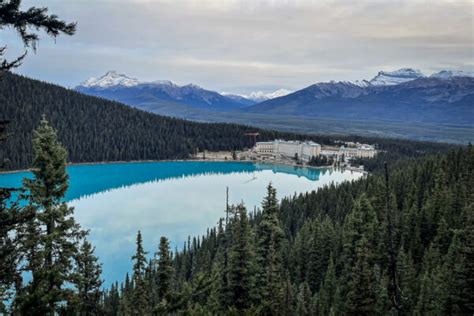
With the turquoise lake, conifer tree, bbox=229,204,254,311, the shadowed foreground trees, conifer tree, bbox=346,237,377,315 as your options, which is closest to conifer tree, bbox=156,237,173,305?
the shadowed foreground trees

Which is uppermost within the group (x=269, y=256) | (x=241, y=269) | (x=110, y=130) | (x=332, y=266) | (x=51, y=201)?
(x=110, y=130)

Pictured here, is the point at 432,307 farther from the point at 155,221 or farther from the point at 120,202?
the point at 120,202

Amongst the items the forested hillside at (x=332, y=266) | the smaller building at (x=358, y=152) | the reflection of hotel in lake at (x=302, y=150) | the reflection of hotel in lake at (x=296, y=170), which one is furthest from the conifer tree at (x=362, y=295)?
the smaller building at (x=358, y=152)

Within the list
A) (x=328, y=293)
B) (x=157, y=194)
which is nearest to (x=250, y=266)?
(x=328, y=293)

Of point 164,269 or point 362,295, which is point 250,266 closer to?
point 164,269

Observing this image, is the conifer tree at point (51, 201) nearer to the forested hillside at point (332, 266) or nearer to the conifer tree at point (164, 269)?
the forested hillside at point (332, 266)

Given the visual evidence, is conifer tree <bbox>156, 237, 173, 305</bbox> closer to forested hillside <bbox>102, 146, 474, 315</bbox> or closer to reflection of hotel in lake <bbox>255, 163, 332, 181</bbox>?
forested hillside <bbox>102, 146, 474, 315</bbox>
